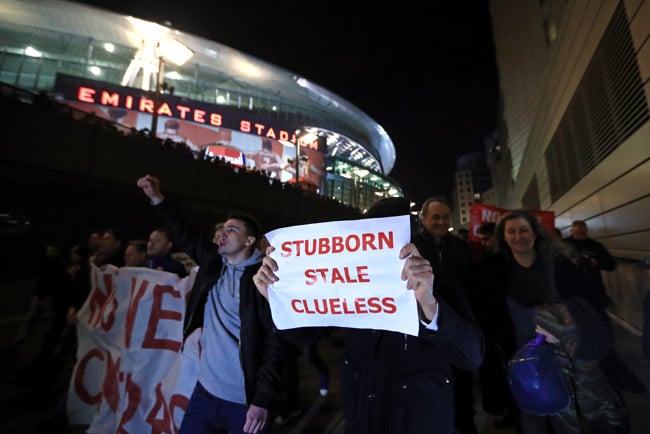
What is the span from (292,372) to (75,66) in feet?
126

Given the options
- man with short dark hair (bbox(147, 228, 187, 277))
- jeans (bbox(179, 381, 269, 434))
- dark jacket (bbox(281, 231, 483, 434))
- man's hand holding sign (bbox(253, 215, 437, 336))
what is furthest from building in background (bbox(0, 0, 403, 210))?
dark jacket (bbox(281, 231, 483, 434))

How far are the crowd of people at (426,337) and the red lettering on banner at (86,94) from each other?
30599mm

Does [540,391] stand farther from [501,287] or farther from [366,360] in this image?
[366,360]

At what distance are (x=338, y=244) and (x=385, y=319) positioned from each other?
1.38 ft

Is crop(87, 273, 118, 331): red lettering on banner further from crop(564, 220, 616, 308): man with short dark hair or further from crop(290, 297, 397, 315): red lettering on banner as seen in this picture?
crop(564, 220, 616, 308): man with short dark hair

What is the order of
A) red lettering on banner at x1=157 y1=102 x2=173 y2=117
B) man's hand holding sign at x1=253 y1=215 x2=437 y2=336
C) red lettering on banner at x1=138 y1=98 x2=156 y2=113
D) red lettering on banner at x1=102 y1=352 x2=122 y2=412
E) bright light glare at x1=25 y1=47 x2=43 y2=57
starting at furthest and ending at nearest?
1. bright light glare at x1=25 y1=47 x2=43 y2=57
2. red lettering on banner at x1=157 y1=102 x2=173 y2=117
3. red lettering on banner at x1=138 y1=98 x2=156 y2=113
4. red lettering on banner at x1=102 y1=352 x2=122 y2=412
5. man's hand holding sign at x1=253 y1=215 x2=437 y2=336

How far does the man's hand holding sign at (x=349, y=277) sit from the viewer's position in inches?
59.2

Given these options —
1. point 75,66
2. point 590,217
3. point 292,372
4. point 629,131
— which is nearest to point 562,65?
point 590,217

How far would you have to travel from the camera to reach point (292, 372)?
4246 mm

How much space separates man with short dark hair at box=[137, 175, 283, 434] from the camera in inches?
84.6

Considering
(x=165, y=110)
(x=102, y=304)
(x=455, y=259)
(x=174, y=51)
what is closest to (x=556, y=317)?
(x=455, y=259)

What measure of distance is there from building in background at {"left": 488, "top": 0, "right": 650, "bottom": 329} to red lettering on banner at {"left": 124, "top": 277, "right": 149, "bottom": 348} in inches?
169

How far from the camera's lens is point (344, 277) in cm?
167

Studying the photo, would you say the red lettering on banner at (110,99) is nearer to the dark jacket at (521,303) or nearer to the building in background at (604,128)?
the building in background at (604,128)
